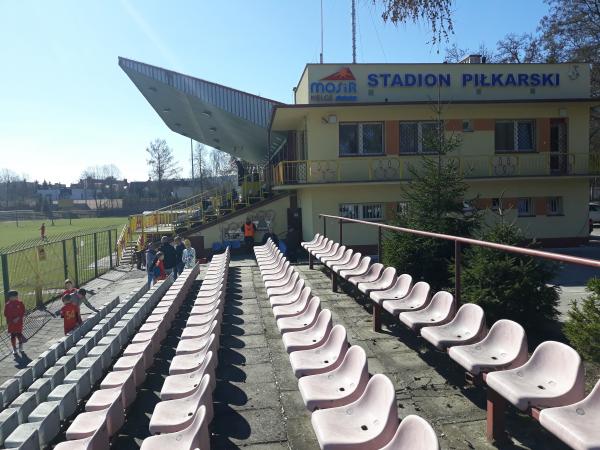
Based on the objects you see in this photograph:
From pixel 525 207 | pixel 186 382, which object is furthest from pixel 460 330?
pixel 525 207

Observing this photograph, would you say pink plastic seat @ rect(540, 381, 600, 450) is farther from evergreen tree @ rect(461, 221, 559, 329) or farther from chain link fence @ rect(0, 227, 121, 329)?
chain link fence @ rect(0, 227, 121, 329)

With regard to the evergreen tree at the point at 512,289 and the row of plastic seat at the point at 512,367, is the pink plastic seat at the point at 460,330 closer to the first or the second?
the row of plastic seat at the point at 512,367

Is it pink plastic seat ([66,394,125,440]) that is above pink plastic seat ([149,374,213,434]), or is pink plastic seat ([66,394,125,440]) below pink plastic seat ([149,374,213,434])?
below

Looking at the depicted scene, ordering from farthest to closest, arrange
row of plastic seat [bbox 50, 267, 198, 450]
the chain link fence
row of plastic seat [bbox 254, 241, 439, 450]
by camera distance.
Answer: the chain link fence → row of plastic seat [bbox 50, 267, 198, 450] → row of plastic seat [bbox 254, 241, 439, 450]

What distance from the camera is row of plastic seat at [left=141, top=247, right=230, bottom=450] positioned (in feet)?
12.1

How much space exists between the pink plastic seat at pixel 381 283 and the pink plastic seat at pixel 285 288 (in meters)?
1.21

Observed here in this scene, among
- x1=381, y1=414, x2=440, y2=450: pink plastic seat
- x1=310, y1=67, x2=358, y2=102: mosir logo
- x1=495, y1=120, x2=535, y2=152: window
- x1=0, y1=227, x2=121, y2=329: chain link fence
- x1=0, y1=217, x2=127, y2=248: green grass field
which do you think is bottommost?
x1=0, y1=217, x2=127, y2=248: green grass field

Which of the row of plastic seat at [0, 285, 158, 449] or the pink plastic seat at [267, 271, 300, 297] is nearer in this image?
the row of plastic seat at [0, 285, 158, 449]

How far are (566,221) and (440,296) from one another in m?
19.7

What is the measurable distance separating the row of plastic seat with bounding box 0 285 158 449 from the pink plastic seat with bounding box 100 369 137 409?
1.35ft

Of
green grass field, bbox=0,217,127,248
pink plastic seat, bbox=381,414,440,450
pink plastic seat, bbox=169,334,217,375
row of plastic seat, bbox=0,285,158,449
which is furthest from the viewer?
green grass field, bbox=0,217,127,248

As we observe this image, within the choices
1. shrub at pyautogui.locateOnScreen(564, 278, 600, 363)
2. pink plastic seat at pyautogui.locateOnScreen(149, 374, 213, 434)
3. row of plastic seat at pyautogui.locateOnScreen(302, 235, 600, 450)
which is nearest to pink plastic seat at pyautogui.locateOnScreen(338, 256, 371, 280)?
row of plastic seat at pyautogui.locateOnScreen(302, 235, 600, 450)

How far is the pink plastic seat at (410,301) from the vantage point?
5.91 meters

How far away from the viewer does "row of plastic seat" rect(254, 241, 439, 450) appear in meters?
3.01
